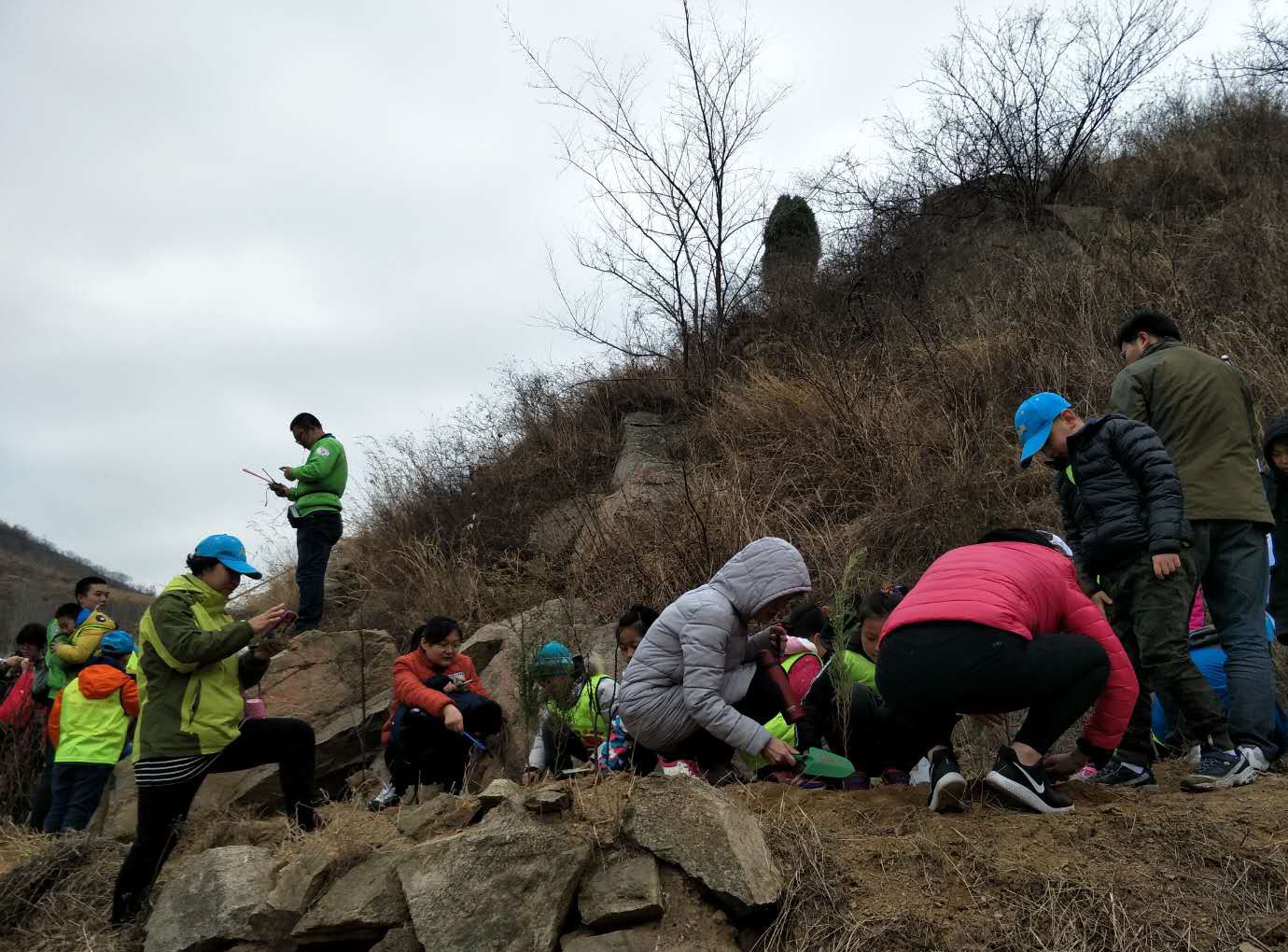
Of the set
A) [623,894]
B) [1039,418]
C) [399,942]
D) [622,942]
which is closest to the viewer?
[622,942]

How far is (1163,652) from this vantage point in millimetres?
3902

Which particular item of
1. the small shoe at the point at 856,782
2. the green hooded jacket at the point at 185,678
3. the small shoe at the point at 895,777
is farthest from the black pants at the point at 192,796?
the small shoe at the point at 895,777

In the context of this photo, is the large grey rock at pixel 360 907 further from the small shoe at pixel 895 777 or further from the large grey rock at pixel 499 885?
the small shoe at pixel 895 777

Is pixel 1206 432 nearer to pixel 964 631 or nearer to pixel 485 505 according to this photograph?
pixel 964 631

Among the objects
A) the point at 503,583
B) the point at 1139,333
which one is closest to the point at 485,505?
the point at 503,583

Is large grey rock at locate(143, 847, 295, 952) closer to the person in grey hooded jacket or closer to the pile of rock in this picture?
the pile of rock

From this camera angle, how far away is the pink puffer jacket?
3.30 m

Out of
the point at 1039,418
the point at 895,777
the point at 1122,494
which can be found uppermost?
the point at 1039,418

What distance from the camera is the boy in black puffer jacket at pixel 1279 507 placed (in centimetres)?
455

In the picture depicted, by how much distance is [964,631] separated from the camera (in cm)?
327

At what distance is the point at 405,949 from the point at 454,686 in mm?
2385

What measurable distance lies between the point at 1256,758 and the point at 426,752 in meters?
3.93

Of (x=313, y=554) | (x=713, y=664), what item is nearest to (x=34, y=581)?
(x=313, y=554)

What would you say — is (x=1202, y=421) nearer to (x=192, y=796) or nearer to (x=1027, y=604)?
(x=1027, y=604)
